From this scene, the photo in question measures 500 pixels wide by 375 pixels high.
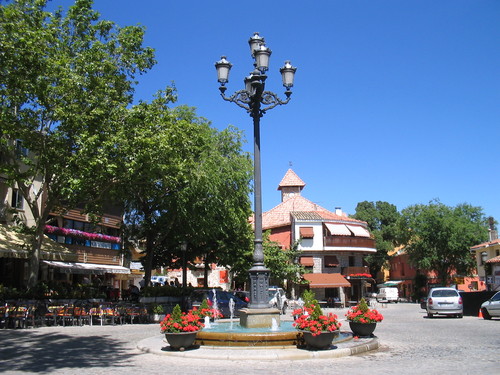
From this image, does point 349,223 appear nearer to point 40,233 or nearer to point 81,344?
point 40,233

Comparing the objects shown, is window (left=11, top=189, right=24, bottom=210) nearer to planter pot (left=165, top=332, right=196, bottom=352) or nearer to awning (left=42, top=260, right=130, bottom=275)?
awning (left=42, top=260, right=130, bottom=275)

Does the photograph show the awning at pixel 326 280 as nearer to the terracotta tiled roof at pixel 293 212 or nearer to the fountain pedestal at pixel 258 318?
the terracotta tiled roof at pixel 293 212

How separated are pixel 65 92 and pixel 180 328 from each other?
1200 cm

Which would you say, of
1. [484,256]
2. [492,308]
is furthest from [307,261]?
[492,308]

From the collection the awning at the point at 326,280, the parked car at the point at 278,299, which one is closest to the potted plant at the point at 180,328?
the parked car at the point at 278,299

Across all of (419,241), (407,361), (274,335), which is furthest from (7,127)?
(419,241)

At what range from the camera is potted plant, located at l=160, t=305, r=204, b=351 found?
1123 cm

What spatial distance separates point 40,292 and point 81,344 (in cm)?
809

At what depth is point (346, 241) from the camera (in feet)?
165

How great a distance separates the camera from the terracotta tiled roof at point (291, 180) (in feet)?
205

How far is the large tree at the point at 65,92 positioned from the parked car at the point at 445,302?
17414mm

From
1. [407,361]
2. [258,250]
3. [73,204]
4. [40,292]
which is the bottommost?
[407,361]

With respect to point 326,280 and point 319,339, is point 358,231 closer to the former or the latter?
point 326,280

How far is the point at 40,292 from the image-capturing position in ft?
66.3
